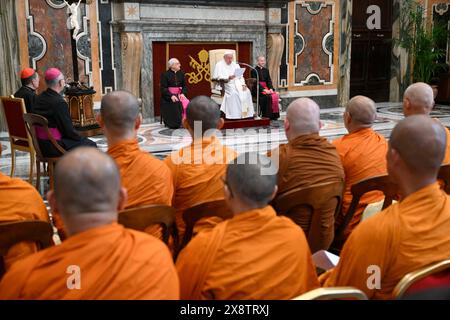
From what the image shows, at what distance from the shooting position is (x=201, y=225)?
2.33 m

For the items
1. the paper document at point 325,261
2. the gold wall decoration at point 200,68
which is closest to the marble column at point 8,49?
the gold wall decoration at point 200,68

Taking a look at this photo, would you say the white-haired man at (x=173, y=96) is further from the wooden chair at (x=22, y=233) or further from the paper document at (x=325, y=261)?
the wooden chair at (x=22, y=233)

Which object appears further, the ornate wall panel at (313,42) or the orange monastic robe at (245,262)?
the ornate wall panel at (313,42)

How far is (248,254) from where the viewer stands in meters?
1.56

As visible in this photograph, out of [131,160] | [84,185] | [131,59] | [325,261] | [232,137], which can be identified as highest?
[131,59]

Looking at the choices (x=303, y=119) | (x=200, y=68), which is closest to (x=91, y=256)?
(x=303, y=119)

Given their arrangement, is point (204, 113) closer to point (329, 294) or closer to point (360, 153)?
point (360, 153)

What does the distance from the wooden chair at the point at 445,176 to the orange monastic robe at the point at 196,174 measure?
1146 mm

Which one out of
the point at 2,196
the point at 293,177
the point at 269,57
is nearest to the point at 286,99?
the point at 269,57

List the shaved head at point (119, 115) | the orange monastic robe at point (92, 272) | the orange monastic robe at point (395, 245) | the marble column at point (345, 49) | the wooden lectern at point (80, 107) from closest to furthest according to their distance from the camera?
the orange monastic robe at point (92, 272)
the orange monastic robe at point (395, 245)
the shaved head at point (119, 115)
the wooden lectern at point (80, 107)
the marble column at point (345, 49)

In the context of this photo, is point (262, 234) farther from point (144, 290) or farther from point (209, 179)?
point (209, 179)

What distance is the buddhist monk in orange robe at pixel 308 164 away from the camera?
253cm

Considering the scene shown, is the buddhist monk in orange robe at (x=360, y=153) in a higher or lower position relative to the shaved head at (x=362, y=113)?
lower

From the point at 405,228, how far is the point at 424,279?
0.17 m
